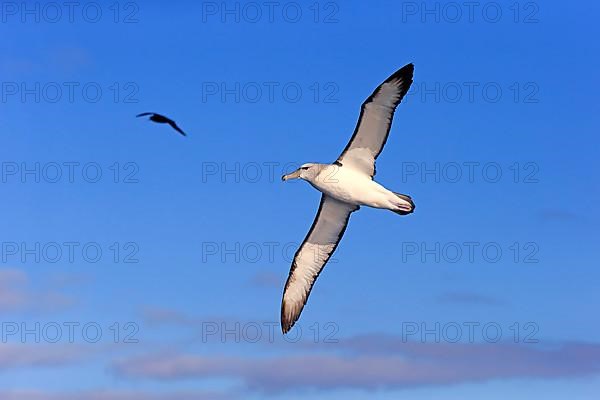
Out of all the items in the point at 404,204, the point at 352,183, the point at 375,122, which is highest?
the point at 375,122

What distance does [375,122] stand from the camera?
2494cm

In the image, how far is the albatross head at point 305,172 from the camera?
84.6 feet

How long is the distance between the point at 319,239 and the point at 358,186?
3230 mm

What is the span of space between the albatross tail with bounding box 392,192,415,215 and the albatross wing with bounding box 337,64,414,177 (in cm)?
119

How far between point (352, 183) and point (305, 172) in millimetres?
1366

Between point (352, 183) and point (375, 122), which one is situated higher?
point (375, 122)

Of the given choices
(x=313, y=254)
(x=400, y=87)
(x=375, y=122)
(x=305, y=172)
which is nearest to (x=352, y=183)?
(x=305, y=172)

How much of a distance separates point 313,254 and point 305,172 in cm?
352

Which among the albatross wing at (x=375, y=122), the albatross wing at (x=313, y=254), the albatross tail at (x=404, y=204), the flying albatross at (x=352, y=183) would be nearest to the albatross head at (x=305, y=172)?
the flying albatross at (x=352, y=183)

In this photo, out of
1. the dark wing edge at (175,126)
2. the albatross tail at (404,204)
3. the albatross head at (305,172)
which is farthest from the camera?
the albatross head at (305,172)

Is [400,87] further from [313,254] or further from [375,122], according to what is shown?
[313,254]

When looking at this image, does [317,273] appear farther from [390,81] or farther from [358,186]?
[390,81]

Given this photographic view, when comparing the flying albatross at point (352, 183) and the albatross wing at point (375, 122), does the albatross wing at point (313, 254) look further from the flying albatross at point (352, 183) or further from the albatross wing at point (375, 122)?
the albatross wing at point (375, 122)

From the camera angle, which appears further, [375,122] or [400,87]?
[375,122]
